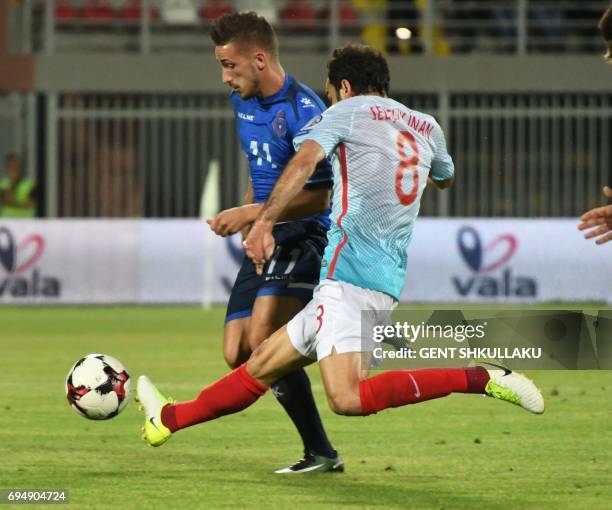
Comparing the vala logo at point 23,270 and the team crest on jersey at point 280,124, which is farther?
the vala logo at point 23,270

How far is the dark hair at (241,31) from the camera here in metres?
7.93

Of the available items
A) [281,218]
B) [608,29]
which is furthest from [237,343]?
[608,29]

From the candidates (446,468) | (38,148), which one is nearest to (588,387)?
(446,468)

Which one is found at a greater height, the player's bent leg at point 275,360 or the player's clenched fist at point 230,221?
the player's clenched fist at point 230,221

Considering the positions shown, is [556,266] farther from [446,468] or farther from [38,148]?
[446,468]

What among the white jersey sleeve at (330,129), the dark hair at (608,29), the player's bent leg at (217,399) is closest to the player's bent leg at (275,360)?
the player's bent leg at (217,399)

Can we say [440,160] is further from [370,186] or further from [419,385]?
[419,385]

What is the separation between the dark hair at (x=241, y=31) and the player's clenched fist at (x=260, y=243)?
1.59m

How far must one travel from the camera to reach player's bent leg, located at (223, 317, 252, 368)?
7.92 meters

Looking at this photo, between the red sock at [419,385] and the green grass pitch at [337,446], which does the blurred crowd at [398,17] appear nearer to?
the green grass pitch at [337,446]

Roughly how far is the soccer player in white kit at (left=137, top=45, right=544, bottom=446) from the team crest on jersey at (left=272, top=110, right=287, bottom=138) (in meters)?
0.90

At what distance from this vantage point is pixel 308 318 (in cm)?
692

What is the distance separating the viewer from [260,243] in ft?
21.7

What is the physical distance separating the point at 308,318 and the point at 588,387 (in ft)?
17.4
